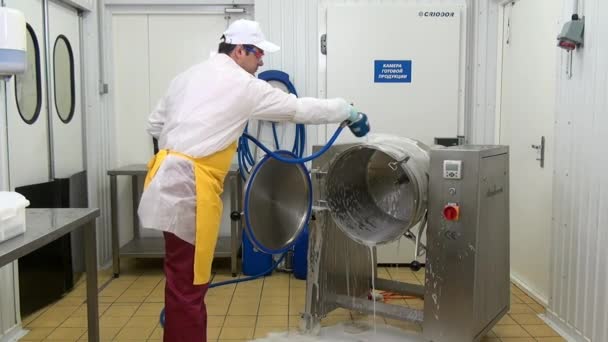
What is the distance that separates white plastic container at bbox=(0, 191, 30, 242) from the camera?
1.74 meters

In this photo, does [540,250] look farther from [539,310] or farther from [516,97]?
[516,97]

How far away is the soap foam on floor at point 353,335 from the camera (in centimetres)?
288

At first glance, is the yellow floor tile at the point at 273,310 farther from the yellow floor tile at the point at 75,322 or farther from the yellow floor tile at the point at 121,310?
the yellow floor tile at the point at 75,322

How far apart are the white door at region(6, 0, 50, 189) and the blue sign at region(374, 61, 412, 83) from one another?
2427mm

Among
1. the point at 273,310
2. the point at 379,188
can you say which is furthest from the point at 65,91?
the point at 379,188

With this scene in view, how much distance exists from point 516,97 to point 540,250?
1.09 m

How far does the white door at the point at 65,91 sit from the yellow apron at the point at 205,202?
1666 millimetres

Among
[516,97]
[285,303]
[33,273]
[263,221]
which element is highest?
[516,97]

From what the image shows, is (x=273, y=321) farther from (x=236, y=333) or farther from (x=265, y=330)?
(x=236, y=333)

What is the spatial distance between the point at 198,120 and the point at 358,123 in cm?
84

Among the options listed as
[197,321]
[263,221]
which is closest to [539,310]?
[263,221]

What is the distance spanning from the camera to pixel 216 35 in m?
4.44

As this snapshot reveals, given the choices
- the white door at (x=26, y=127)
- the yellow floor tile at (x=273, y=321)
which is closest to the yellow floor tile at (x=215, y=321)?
the yellow floor tile at (x=273, y=321)

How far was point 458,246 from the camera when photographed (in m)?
2.53
